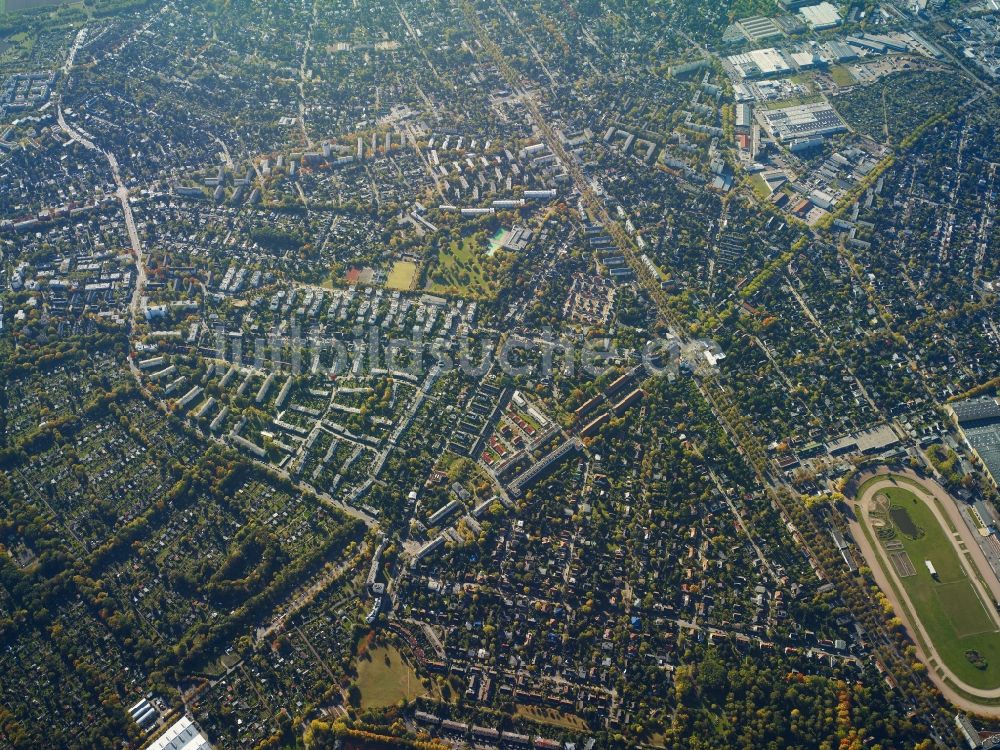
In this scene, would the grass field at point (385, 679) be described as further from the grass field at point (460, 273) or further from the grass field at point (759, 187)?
the grass field at point (759, 187)

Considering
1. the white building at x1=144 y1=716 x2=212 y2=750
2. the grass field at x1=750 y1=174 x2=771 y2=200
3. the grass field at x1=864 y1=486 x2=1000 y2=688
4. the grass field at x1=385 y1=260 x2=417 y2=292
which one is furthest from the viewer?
the grass field at x1=750 y1=174 x2=771 y2=200

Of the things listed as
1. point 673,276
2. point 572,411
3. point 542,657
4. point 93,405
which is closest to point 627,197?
point 673,276

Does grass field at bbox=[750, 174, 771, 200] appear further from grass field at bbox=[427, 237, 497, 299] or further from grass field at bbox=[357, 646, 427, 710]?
grass field at bbox=[357, 646, 427, 710]

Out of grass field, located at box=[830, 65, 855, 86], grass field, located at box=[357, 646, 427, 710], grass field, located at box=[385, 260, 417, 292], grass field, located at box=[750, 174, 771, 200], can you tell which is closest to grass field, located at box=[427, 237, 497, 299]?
grass field, located at box=[385, 260, 417, 292]

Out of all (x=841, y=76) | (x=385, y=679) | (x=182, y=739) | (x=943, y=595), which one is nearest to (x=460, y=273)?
(x=385, y=679)

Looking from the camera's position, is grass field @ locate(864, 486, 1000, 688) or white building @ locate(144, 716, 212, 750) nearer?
white building @ locate(144, 716, 212, 750)

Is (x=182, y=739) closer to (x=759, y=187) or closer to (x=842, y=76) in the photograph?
(x=759, y=187)
